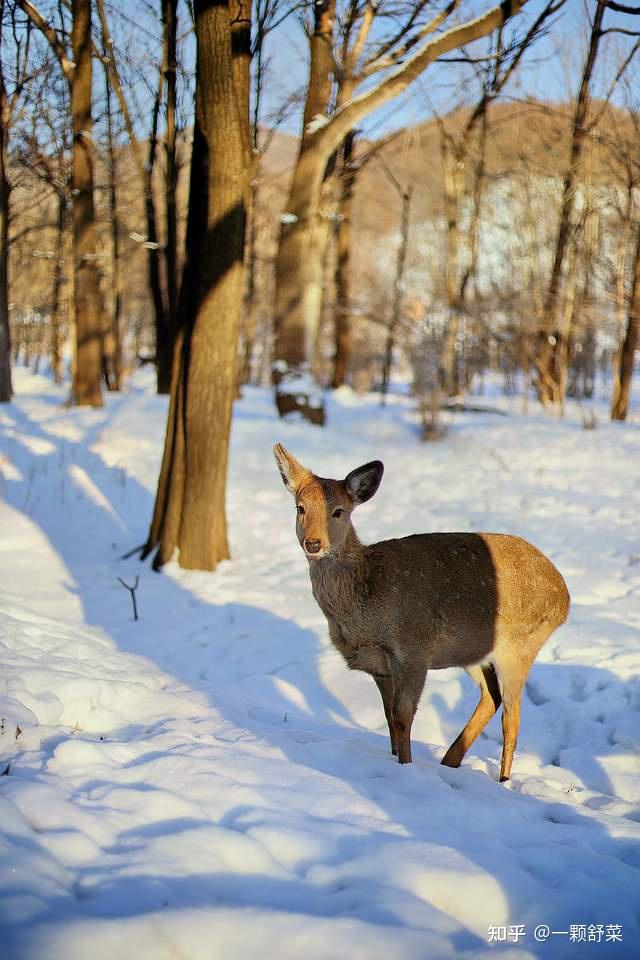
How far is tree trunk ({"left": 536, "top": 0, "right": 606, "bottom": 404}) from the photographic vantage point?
17359 millimetres

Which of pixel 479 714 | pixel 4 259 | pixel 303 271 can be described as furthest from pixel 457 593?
pixel 4 259

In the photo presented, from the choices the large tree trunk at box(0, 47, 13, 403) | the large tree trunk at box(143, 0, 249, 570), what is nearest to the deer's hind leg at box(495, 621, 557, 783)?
the large tree trunk at box(143, 0, 249, 570)

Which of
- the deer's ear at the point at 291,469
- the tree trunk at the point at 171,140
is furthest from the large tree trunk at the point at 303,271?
the deer's ear at the point at 291,469

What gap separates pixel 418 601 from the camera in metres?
4.57

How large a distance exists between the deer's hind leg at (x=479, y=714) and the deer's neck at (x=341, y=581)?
3.43 feet

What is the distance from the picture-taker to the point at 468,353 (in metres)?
32.7

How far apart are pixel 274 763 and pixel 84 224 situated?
15.8 m

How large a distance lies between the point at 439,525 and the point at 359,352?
4958 centimetres

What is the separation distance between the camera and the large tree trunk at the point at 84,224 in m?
15.5

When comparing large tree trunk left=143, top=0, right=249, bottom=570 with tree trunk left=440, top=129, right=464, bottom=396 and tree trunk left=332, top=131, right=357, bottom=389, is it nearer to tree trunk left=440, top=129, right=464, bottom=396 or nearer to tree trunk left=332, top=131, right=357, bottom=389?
tree trunk left=440, top=129, right=464, bottom=396

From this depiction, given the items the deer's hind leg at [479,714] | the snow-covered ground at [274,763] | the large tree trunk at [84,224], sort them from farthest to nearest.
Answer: the large tree trunk at [84,224] < the deer's hind leg at [479,714] < the snow-covered ground at [274,763]

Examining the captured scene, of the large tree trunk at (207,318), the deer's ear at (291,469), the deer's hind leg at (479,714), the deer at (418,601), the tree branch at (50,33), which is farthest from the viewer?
the tree branch at (50,33)

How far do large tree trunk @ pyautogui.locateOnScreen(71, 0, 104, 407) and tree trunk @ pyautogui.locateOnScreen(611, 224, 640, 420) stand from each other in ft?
39.1

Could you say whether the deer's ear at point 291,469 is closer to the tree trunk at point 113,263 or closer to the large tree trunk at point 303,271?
the large tree trunk at point 303,271
